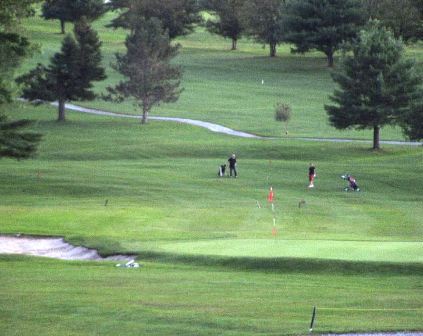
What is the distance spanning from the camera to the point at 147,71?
3374 inches

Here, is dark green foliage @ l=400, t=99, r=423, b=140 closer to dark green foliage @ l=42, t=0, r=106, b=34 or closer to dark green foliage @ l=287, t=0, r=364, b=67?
dark green foliage @ l=287, t=0, r=364, b=67

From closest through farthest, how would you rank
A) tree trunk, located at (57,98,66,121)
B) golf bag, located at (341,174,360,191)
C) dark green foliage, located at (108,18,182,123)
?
golf bag, located at (341,174,360,191) < dark green foliage, located at (108,18,182,123) < tree trunk, located at (57,98,66,121)

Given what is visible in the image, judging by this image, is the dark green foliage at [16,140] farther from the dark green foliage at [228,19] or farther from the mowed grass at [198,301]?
the dark green foliage at [228,19]

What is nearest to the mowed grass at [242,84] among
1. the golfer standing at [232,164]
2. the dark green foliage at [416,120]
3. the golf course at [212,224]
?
the golf course at [212,224]

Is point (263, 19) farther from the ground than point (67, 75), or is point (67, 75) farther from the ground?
point (263, 19)

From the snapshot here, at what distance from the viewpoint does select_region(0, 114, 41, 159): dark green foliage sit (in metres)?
42.2

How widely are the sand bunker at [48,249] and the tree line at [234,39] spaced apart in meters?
8.37

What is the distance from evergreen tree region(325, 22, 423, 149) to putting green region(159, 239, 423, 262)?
136 ft

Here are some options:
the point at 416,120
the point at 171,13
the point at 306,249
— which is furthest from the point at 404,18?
the point at 306,249

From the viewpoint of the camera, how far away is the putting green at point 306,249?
2394 centimetres

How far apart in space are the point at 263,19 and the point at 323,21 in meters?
13.7

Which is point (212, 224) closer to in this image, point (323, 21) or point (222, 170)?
point (222, 170)

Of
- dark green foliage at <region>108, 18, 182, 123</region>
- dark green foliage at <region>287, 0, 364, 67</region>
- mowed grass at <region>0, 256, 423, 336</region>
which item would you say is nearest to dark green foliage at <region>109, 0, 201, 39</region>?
dark green foliage at <region>287, 0, 364, 67</region>

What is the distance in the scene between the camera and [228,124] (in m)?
86.3
